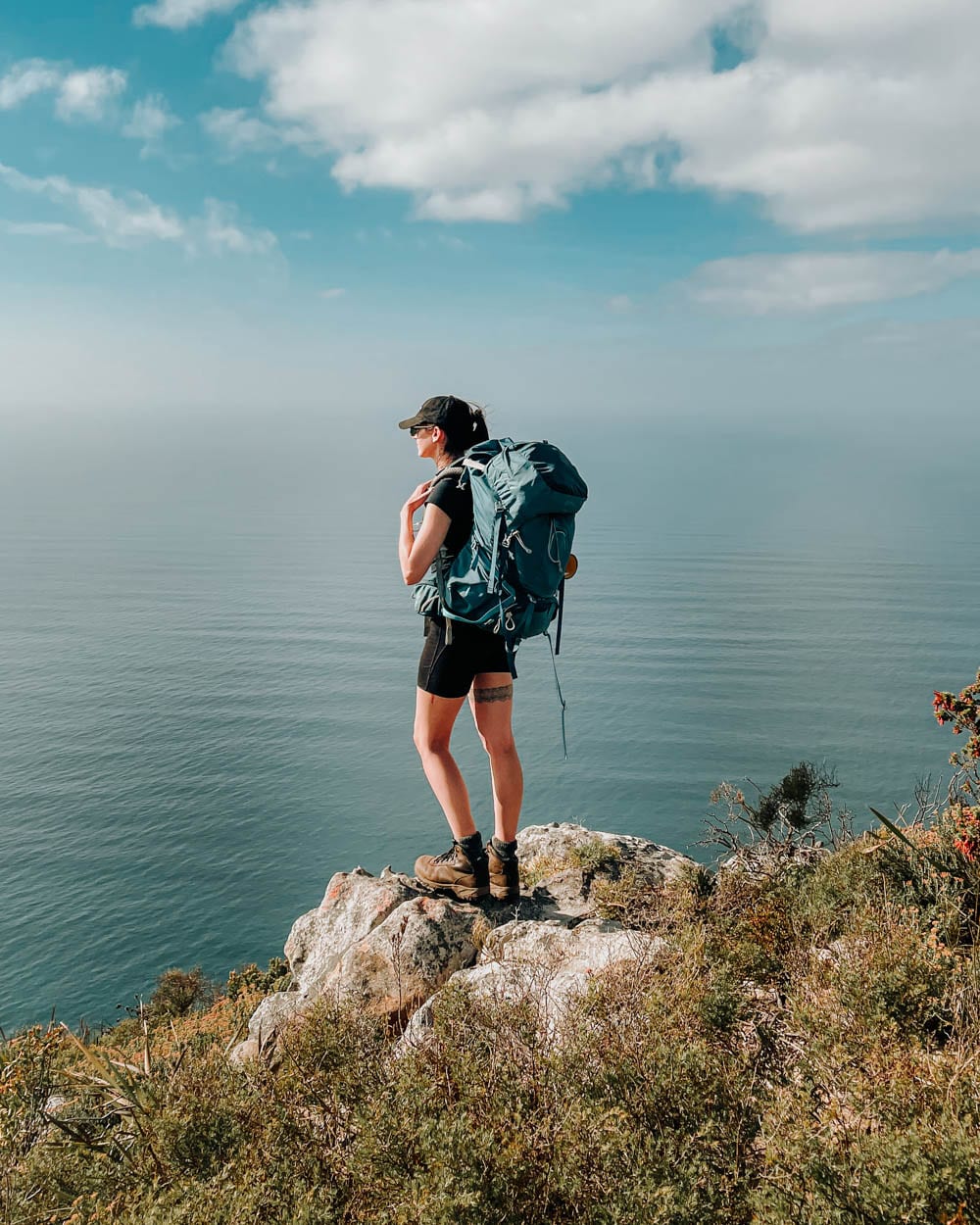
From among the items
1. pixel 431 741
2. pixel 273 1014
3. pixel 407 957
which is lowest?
pixel 273 1014

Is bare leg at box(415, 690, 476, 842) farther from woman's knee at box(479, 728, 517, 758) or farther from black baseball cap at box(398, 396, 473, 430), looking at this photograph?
black baseball cap at box(398, 396, 473, 430)

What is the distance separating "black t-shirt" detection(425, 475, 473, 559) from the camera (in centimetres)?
495

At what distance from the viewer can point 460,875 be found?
6035 millimetres

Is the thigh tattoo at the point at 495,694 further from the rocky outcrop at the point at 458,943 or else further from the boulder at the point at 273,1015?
the boulder at the point at 273,1015

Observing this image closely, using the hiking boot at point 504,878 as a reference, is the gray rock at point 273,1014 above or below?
below

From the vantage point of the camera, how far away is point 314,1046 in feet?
12.2

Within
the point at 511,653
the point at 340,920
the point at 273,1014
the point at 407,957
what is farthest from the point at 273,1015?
the point at 511,653

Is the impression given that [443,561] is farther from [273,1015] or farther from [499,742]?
[273,1015]

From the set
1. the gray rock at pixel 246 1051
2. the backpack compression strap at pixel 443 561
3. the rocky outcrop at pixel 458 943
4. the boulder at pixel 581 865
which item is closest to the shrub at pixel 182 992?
the boulder at pixel 581 865

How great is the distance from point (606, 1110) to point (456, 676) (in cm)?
288

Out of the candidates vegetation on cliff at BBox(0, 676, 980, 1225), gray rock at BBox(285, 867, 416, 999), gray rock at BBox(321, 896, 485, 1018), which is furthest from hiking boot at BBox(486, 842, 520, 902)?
vegetation on cliff at BBox(0, 676, 980, 1225)

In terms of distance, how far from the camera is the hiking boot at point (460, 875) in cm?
597

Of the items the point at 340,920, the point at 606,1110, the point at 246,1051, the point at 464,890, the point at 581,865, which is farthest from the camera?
the point at 581,865

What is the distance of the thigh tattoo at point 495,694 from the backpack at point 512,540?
0.44 metres
